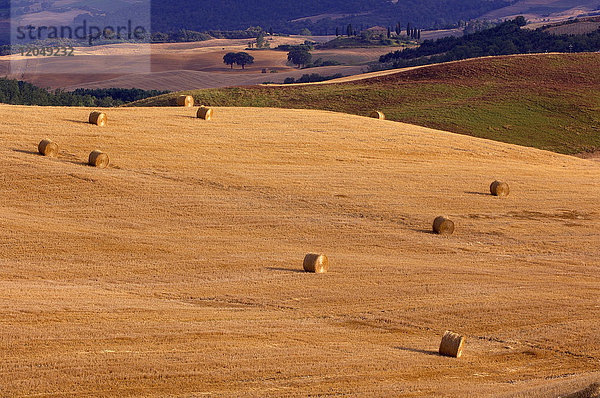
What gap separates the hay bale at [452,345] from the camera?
54.7 ft

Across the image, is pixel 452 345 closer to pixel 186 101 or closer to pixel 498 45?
pixel 186 101

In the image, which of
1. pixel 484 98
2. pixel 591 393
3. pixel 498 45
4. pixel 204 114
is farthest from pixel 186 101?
pixel 498 45

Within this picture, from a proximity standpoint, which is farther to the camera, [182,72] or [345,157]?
[182,72]

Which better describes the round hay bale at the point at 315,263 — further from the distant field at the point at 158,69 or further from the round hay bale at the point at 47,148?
the distant field at the point at 158,69

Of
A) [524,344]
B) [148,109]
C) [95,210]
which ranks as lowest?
[524,344]

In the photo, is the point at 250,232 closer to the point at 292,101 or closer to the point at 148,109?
the point at 148,109

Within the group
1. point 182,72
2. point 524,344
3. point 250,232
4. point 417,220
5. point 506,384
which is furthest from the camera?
point 182,72

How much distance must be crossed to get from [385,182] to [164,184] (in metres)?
9.09

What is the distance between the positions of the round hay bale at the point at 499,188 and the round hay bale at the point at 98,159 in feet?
49.1

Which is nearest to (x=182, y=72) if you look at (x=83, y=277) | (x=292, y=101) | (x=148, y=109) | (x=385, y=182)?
(x=292, y=101)

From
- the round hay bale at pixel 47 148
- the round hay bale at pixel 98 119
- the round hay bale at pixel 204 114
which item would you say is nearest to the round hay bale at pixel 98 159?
the round hay bale at pixel 47 148

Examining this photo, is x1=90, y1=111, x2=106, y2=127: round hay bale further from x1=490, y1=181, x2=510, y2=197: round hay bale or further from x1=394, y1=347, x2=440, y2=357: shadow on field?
x1=394, y1=347, x2=440, y2=357: shadow on field

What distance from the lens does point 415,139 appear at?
43.3 metres

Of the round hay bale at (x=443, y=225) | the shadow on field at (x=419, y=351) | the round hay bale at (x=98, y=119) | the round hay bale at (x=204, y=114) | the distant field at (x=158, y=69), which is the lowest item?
the shadow on field at (x=419, y=351)
